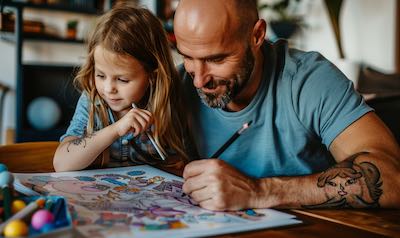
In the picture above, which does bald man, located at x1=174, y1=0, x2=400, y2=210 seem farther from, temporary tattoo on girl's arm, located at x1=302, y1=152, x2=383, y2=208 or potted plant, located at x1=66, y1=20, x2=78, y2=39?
potted plant, located at x1=66, y1=20, x2=78, y2=39

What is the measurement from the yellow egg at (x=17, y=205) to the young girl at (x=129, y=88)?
0.52 m

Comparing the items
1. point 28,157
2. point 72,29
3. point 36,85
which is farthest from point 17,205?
point 72,29

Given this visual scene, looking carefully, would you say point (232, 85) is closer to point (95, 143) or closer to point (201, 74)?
point (201, 74)

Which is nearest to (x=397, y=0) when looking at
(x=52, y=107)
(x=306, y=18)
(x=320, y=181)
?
(x=306, y=18)

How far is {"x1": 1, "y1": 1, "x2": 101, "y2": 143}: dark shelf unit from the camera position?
3752 millimetres

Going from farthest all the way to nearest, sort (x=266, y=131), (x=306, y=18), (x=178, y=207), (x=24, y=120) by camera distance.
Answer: (x=306, y=18)
(x=24, y=120)
(x=266, y=131)
(x=178, y=207)

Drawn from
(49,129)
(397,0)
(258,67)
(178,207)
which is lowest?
(49,129)

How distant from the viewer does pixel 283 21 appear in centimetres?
439

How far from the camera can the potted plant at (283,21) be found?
4.37 meters

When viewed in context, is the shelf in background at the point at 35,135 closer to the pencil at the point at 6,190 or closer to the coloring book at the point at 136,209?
the coloring book at the point at 136,209

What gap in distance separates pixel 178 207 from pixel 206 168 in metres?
0.10

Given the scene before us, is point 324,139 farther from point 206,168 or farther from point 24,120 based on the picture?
point 24,120

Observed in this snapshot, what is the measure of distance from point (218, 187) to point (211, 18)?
44 centimetres

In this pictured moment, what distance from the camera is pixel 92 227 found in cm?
71
